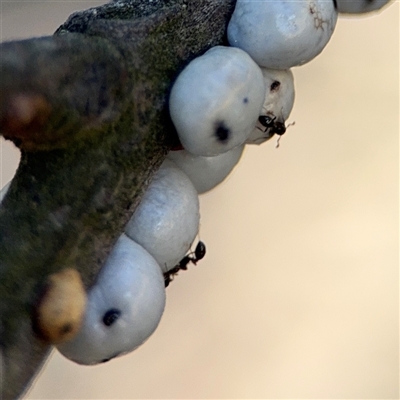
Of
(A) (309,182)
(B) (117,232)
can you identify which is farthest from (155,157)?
(A) (309,182)

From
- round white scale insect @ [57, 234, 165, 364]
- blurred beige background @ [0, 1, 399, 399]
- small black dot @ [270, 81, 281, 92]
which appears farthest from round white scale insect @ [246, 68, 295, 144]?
blurred beige background @ [0, 1, 399, 399]

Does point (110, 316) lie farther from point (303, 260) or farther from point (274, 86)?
point (303, 260)

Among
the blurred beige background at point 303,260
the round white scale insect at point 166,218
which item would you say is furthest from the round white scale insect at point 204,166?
the blurred beige background at point 303,260

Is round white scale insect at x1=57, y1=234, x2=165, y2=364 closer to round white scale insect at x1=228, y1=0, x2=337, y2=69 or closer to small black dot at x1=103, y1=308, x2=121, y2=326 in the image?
small black dot at x1=103, y1=308, x2=121, y2=326

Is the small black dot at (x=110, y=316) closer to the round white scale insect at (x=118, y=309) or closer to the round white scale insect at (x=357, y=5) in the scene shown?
the round white scale insect at (x=118, y=309)

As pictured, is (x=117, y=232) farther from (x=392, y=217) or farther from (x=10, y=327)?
(x=392, y=217)

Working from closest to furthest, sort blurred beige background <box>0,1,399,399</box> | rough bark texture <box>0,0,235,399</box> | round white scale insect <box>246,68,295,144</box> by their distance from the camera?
rough bark texture <box>0,0,235,399</box> → round white scale insect <box>246,68,295,144</box> → blurred beige background <box>0,1,399,399</box>

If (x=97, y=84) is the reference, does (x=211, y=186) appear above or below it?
below

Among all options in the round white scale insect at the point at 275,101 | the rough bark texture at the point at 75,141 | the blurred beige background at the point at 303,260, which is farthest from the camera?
the blurred beige background at the point at 303,260
